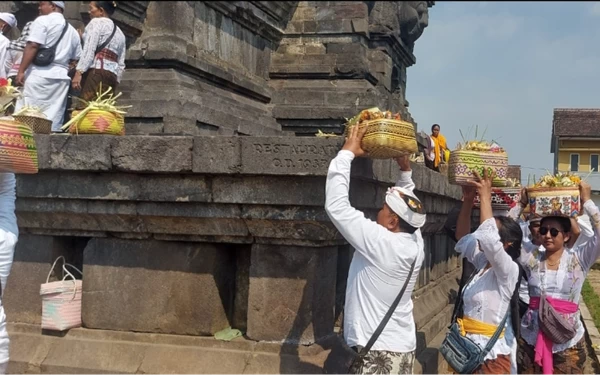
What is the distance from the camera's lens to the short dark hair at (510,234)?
4215 mm

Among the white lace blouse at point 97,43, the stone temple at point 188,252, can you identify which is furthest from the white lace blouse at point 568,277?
the white lace blouse at point 97,43

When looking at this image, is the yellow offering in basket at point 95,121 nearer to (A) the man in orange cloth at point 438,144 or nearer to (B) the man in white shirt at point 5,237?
(B) the man in white shirt at point 5,237

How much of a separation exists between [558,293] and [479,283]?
65 centimetres

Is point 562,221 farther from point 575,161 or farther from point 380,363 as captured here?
point 575,161

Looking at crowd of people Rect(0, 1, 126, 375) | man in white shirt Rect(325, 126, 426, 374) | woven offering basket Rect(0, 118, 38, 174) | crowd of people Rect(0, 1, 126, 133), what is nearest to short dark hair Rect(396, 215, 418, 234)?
man in white shirt Rect(325, 126, 426, 374)

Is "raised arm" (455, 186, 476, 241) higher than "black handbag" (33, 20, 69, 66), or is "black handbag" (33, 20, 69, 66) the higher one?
"black handbag" (33, 20, 69, 66)

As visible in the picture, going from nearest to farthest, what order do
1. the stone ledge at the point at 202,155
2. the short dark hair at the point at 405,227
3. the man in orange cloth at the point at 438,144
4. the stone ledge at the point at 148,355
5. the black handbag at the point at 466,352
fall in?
1. the short dark hair at the point at 405,227
2. the black handbag at the point at 466,352
3. the stone ledge at the point at 202,155
4. the stone ledge at the point at 148,355
5. the man in orange cloth at the point at 438,144

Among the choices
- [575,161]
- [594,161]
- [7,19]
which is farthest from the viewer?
[575,161]

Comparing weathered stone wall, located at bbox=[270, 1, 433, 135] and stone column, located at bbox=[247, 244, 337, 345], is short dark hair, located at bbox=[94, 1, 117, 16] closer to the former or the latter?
weathered stone wall, located at bbox=[270, 1, 433, 135]

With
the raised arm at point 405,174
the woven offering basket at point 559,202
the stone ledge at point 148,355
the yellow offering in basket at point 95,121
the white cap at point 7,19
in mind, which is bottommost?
the stone ledge at point 148,355

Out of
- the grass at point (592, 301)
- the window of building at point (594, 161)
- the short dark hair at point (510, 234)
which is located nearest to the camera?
the short dark hair at point (510, 234)

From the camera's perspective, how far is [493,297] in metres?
4.04

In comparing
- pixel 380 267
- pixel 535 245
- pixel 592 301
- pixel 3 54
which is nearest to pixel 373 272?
pixel 380 267

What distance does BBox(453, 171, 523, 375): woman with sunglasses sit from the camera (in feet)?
12.8
